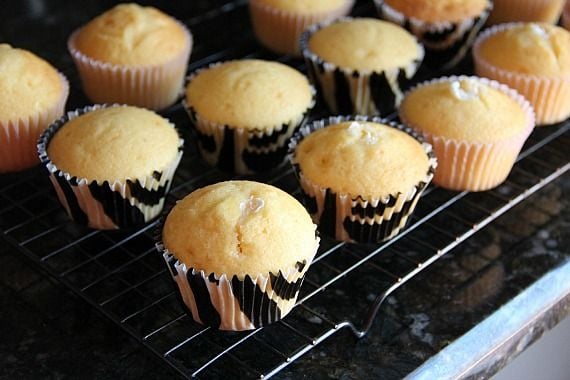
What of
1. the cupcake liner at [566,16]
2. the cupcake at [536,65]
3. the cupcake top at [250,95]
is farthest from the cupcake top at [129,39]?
the cupcake liner at [566,16]

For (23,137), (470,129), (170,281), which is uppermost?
(470,129)

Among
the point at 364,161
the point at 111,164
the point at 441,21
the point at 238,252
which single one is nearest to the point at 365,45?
the point at 441,21

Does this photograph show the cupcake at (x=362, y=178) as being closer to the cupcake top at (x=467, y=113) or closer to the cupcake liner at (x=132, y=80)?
the cupcake top at (x=467, y=113)

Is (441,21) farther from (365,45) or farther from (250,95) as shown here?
(250,95)

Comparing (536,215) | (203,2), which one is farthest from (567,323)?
(203,2)

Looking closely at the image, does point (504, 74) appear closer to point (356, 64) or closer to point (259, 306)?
point (356, 64)

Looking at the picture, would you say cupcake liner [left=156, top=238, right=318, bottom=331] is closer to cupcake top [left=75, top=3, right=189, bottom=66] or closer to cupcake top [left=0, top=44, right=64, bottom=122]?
cupcake top [left=0, top=44, right=64, bottom=122]

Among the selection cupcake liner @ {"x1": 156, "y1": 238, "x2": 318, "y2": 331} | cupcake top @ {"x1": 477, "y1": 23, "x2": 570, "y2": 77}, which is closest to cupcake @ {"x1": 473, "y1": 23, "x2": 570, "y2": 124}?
cupcake top @ {"x1": 477, "y1": 23, "x2": 570, "y2": 77}

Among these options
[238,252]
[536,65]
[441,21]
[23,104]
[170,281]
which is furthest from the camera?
Result: [441,21]
